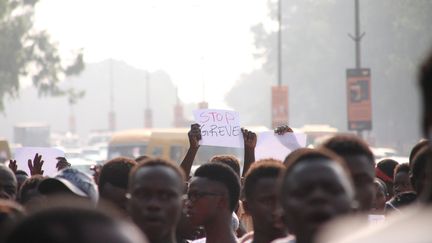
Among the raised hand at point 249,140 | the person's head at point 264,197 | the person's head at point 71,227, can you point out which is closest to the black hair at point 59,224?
the person's head at point 71,227

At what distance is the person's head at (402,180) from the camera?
798 cm

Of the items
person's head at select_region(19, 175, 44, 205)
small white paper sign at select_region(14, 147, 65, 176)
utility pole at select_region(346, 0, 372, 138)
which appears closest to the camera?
person's head at select_region(19, 175, 44, 205)

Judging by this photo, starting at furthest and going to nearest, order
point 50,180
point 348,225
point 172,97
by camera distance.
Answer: point 172,97 < point 50,180 < point 348,225

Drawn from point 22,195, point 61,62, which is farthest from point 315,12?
point 22,195

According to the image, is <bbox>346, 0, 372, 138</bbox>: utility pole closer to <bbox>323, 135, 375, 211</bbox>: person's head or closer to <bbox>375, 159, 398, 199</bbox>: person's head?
<bbox>375, 159, 398, 199</bbox>: person's head

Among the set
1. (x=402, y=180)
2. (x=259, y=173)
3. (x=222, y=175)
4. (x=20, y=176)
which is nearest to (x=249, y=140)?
(x=402, y=180)

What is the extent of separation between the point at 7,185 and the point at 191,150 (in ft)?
6.94

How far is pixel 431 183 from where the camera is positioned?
2.06 meters

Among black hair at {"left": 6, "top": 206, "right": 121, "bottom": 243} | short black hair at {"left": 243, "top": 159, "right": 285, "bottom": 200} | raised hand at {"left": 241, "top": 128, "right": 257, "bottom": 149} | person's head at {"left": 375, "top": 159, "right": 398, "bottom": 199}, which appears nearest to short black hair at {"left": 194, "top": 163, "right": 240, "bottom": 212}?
short black hair at {"left": 243, "top": 159, "right": 285, "bottom": 200}

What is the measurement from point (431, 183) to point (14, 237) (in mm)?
686

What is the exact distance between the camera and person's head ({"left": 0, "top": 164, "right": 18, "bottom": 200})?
6086 millimetres

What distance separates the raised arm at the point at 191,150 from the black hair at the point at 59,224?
609 cm

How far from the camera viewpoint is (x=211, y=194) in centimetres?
612

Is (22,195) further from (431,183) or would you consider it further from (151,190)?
(431,183)
